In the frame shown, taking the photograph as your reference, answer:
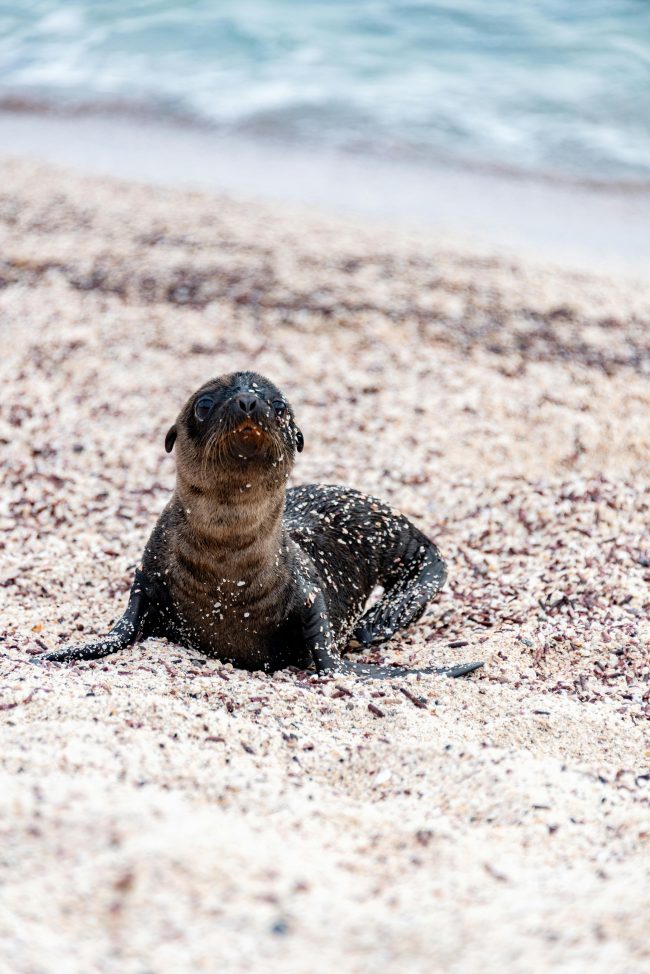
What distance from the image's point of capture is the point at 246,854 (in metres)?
2.62

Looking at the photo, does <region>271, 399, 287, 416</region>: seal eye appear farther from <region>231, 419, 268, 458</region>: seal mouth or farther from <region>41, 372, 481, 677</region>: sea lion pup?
<region>231, 419, 268, 458</region>: seal mouth

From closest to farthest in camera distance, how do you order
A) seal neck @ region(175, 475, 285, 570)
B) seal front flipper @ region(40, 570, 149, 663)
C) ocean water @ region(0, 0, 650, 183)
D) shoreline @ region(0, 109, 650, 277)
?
seal neck @ region(175, 475, 285, 570), seal front flipper @ region(40, 570, 149, 663), shoreline @ region(0, 109, 650, 277), ocean water @ region(0, 0, 650, 183)

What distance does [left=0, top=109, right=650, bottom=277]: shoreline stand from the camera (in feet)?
33.8

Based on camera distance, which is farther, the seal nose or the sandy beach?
the seal nose

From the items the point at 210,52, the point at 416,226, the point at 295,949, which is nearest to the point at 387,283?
the point at 416,226

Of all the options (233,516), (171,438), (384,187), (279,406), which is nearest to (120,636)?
(233,516)

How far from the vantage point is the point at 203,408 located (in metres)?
3.92

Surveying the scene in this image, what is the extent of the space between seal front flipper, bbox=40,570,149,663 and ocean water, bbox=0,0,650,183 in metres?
10.0

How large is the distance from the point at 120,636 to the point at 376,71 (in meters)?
14.1

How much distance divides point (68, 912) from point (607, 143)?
43.3 feet

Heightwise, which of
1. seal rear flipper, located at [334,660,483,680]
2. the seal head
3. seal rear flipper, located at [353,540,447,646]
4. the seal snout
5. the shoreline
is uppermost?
the seal snout

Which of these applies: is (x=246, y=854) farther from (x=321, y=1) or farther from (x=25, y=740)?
(x=321, y=1)

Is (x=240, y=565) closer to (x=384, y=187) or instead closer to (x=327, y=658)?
(x=327, y=658)

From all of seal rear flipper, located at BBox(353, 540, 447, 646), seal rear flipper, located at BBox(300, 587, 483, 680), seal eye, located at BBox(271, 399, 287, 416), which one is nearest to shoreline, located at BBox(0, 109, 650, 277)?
seal rear flipper, located at BBox(353, 540, 447, 646)
